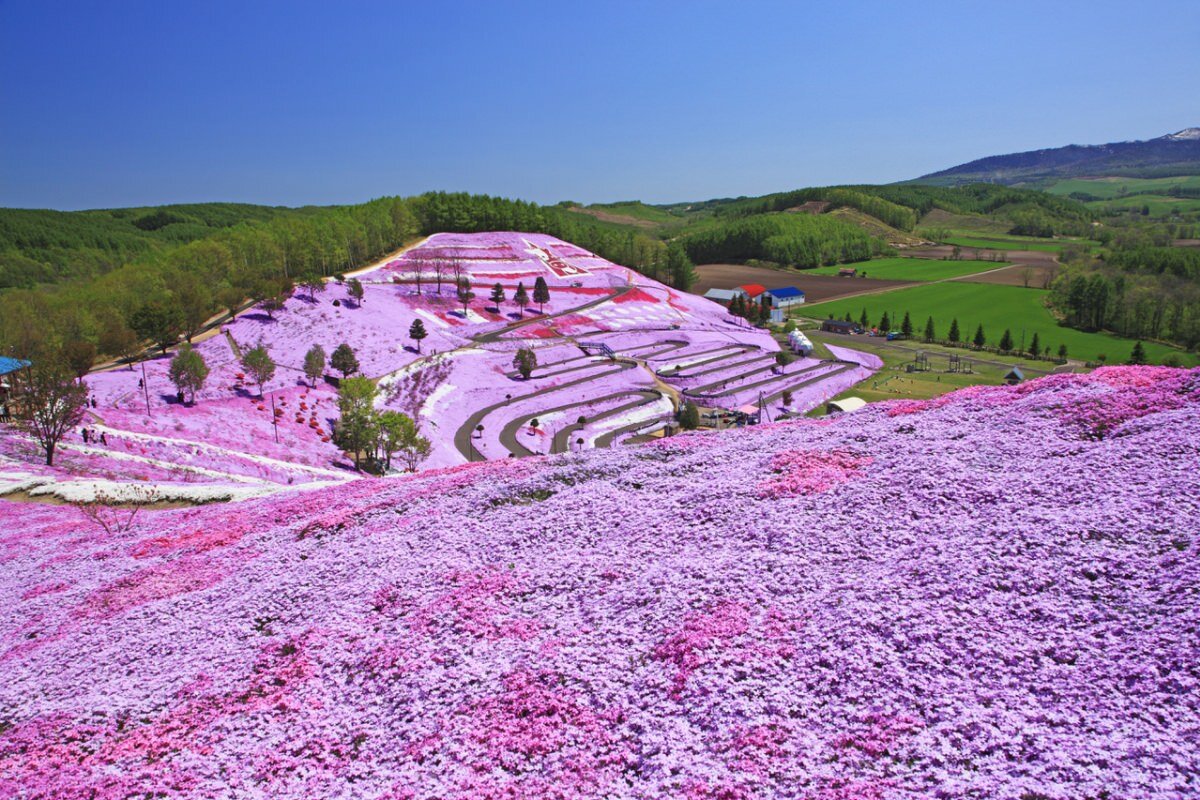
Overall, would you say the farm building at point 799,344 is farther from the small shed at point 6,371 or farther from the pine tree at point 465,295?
the small shed at point 6,371

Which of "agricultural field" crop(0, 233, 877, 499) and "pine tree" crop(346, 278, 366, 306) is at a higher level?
"pine tree" crop(346, 278, 366, 306)

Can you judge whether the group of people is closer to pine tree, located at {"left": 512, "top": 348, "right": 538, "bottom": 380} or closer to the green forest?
the green forest

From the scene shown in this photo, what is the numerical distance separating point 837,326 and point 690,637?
135546 mm

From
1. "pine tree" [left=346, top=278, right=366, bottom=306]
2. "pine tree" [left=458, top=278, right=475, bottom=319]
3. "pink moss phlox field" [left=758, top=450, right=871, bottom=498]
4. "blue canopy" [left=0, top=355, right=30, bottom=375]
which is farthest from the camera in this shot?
"pine tree" [left=458, top=278, right=475, bottom=319]

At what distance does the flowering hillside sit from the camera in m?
10.2

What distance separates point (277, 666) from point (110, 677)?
420cm

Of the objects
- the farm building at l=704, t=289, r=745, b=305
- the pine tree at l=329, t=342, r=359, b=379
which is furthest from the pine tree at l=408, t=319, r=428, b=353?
the farm building at l=704, t=289, r=745, b=305

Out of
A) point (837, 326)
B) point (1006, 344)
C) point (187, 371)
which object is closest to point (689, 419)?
point (187, 371)

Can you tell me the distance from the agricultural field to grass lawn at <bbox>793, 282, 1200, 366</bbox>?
116ft

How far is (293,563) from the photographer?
19.7m

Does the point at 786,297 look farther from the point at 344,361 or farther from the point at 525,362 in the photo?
the point at 344,361

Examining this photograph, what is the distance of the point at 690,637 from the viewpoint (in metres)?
13.1

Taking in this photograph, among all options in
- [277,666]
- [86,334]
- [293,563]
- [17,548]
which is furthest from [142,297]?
[277,666]

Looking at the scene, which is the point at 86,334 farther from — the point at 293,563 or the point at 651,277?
the point at 651,277
